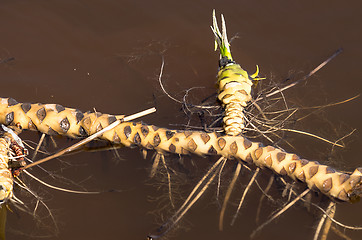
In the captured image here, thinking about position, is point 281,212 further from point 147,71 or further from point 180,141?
point 147,71

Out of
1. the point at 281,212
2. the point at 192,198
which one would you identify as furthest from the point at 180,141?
the point at 281,212

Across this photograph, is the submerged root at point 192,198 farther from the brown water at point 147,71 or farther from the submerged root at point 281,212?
the submerged root at point 281,212

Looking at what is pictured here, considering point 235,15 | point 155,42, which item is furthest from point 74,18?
point 235,15

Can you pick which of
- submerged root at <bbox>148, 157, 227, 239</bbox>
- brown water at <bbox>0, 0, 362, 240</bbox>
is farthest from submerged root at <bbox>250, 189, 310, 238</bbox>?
submerged root at <bbox>148, 157, 227, 239</bbox>

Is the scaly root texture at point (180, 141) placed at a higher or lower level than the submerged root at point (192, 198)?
higher

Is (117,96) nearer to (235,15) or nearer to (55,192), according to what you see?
(55,192)

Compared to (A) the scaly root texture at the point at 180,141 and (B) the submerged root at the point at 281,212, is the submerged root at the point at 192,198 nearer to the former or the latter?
(A) the scaly root texture at the point at 180,141

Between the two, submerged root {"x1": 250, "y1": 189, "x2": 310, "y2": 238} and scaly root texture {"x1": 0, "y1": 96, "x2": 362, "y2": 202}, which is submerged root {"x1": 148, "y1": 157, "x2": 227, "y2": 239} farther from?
submerged root {"x1": 250, "y1": 189, "x2": 310, "y2": 238}

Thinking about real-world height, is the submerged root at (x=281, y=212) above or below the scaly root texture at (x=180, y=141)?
below

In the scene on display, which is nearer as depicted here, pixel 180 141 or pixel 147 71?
pixel 180 141

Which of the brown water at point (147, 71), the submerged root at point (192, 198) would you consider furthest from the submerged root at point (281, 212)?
the submerged root at point (192, 198)
